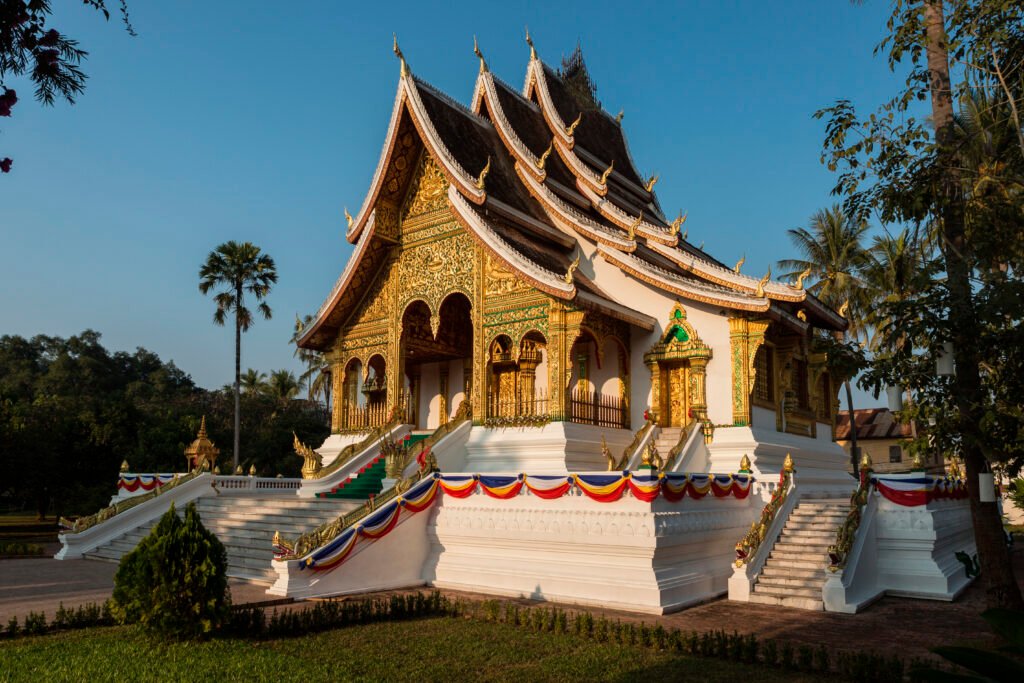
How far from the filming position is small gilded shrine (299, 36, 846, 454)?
13.3 m

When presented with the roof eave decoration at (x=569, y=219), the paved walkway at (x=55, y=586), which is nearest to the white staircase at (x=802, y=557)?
the roof eave decoration at (x=569, y=219)

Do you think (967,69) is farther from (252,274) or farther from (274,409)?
(274,409)

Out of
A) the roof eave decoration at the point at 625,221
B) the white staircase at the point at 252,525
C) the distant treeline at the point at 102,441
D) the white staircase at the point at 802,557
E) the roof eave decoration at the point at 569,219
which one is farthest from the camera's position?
the distant treeline at the point at 102,441

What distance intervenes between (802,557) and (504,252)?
677 centimetres

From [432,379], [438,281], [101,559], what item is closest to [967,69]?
[438,281]

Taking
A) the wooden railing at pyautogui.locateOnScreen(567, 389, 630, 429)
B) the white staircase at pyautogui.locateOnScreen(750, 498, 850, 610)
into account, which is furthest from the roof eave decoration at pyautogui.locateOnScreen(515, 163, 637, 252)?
the white staircase at pyautogui.locateOnScreen(750, 498, 850, 610)

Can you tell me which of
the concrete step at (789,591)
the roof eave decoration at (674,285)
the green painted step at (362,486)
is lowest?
the concrete step at (789,591)

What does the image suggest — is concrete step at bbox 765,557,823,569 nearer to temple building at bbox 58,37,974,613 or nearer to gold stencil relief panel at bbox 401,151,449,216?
temple building at bbox 58,37,974,613

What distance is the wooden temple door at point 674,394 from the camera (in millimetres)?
13938

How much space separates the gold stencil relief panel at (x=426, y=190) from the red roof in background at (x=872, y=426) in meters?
24.3

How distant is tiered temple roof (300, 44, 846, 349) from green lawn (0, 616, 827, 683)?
268 inches

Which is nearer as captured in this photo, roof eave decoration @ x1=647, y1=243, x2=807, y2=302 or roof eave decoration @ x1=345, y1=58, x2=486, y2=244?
roof eave decoration @ x1=647, y1=243, x2=807, y2=302

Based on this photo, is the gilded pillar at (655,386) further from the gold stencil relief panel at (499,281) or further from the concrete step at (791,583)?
the concrete step at (791,583)

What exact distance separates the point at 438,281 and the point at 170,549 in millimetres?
9390
